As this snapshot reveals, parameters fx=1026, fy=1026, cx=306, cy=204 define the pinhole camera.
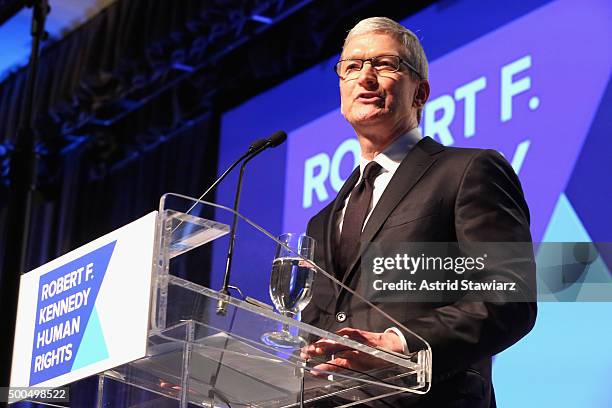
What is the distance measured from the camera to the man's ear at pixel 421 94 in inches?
96.1

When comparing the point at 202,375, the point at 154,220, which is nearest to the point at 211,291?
the point at 154,220

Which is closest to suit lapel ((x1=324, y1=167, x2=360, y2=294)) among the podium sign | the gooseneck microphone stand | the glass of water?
the glass of water

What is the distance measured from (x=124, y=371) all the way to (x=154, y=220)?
0.35 metres

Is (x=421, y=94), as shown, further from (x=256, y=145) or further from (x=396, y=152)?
(x=256, y=145)

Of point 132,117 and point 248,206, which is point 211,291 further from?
point 132,117

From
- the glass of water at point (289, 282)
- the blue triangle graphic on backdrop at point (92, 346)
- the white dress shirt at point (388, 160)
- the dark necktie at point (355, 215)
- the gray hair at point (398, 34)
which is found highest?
the gray hair at point (398, 34)

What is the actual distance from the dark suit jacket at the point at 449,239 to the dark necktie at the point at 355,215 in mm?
29

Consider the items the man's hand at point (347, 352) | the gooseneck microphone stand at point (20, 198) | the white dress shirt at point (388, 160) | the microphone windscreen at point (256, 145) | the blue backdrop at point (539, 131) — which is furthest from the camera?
the gooseneck microphone stand at point (20, 198)

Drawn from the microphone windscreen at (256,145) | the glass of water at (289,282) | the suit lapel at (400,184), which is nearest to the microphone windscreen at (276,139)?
the microphone windscreen at (256,145)

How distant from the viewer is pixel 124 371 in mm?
1771

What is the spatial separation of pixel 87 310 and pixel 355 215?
0.73 m

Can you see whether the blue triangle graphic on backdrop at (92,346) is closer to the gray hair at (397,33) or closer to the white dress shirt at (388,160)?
the white dress shirt at (388,160)

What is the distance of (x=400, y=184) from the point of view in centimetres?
217

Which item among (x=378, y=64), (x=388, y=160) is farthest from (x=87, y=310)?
(x=378, y=64)
